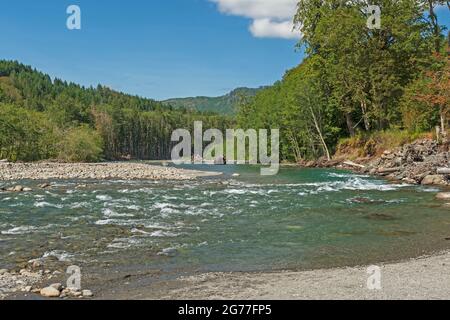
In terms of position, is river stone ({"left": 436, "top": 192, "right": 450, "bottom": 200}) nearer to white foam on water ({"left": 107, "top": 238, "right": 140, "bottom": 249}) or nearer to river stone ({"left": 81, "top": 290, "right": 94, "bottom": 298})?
white foam on water ({"left": 107, "top": 238, "right": 140, "bottom": 249})

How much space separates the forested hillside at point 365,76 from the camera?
48.5m

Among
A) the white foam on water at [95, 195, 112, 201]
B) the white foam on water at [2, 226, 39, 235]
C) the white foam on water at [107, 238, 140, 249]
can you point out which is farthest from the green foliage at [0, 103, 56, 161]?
the white foam on water at [107, 238, 140, 249]

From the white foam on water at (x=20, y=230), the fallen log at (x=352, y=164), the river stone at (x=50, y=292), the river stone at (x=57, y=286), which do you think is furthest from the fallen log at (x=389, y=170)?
the river stone at (x=50, y=292)

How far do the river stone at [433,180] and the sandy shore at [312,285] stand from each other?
75.6 feet

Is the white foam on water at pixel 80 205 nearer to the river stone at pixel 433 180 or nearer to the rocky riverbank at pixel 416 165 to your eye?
the river stone at pixel 433 180

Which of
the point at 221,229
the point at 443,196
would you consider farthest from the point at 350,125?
the point at 221,229

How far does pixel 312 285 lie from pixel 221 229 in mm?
8150

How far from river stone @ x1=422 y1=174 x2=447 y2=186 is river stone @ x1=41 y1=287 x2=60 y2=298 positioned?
29.8 m

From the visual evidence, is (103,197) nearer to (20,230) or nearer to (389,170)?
(20,230)

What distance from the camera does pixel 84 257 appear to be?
13172 mm

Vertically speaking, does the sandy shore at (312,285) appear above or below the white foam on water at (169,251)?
above

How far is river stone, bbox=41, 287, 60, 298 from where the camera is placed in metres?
9.31

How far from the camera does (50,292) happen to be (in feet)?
30.8

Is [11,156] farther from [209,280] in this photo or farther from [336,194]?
[209,280]
